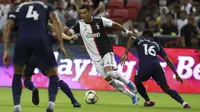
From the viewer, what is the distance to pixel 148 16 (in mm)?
27109

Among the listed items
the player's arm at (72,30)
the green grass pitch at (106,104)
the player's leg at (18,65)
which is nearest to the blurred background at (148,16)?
the green grass pitch at (106,104)

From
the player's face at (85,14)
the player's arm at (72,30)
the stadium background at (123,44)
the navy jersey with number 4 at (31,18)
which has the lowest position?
the stadium background at (123,44)

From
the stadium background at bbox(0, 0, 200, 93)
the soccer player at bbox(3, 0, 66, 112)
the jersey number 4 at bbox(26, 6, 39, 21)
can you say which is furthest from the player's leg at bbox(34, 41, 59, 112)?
the stadium background at bbox(0, 0, 200, 93)

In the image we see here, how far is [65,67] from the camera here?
1967 centimetres

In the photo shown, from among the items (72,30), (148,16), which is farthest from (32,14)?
(148,16)

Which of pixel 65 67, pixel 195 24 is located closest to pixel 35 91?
pixel 65 67

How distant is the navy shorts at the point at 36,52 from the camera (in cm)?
1079

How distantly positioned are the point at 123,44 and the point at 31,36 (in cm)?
1011

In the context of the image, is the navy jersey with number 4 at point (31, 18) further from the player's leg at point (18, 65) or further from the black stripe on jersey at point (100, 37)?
the black stripe on jersey at point (100, 37)

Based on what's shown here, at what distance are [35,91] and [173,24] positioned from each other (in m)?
11.0

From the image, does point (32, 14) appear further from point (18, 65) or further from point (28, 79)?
point (28, 79)

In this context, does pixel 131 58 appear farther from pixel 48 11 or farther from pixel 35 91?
pixel 48 11

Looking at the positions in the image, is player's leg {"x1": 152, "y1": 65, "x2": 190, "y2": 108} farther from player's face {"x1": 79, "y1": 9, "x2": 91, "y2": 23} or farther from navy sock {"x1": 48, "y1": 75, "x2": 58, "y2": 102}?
navy sock {"x1": 48, "y1": 75, "x2": 58, "y2": 102}

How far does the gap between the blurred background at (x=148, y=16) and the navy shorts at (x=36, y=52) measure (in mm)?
10310
